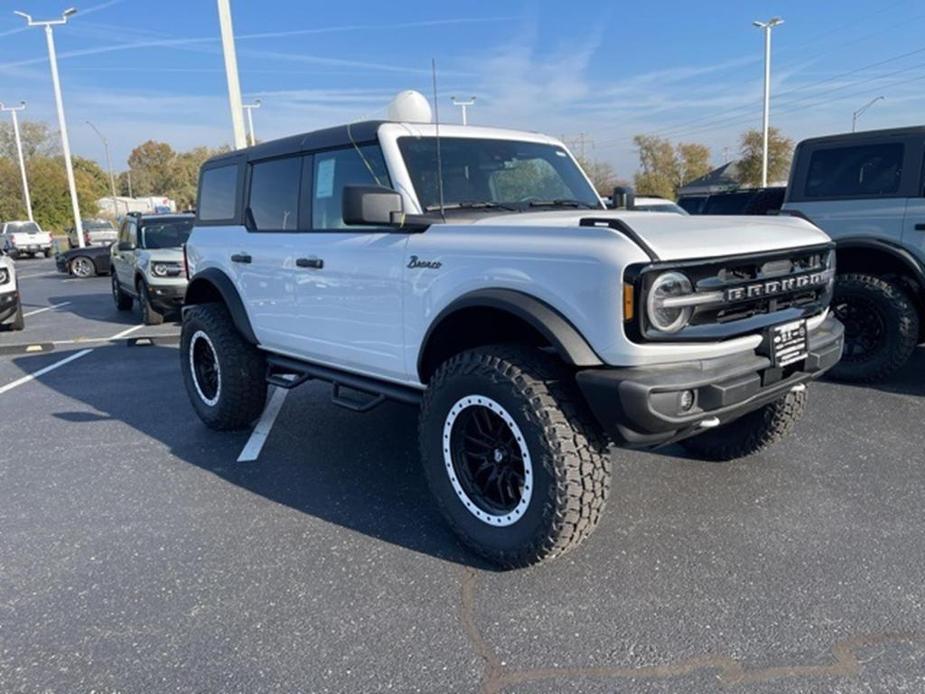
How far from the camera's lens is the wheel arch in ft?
8.81

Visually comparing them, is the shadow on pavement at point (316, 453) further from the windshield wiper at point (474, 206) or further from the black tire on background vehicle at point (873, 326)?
the black tire on background vehicle at point (873, 326)

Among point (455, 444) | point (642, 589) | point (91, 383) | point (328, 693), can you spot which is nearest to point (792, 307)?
point (642, 589)

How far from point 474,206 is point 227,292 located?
86.5 inches

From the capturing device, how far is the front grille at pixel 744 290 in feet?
8.61

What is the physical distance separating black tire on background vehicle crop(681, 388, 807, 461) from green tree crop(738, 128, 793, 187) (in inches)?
1897

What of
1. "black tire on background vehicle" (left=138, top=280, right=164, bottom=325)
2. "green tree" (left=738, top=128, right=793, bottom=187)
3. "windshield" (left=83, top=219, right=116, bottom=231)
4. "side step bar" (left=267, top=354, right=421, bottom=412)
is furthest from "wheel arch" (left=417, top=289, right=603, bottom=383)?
"green tree" (left=738, top=128, right=793, bottom=187)

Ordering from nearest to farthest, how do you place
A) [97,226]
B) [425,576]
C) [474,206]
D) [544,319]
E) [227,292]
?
1. [544,319]
2. [425,576]
3. [474,206]
4. [227,292]
5. [97,226]

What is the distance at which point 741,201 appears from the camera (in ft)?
38.6

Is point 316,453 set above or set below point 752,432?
below

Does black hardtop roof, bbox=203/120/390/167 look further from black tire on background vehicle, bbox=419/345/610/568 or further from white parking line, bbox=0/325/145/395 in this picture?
white parking line, bbox=0/325/145/395

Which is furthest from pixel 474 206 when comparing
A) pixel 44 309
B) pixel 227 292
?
pixel 44 309

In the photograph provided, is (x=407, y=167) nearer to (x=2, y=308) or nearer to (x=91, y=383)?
(x=91, y=383)

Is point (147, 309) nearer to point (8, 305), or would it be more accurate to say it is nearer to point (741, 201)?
point (8, 305)

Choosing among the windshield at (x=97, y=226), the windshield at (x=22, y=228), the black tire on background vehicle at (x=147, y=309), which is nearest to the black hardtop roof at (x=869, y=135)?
the black tire on background vehicle at (x=147, y=309)
